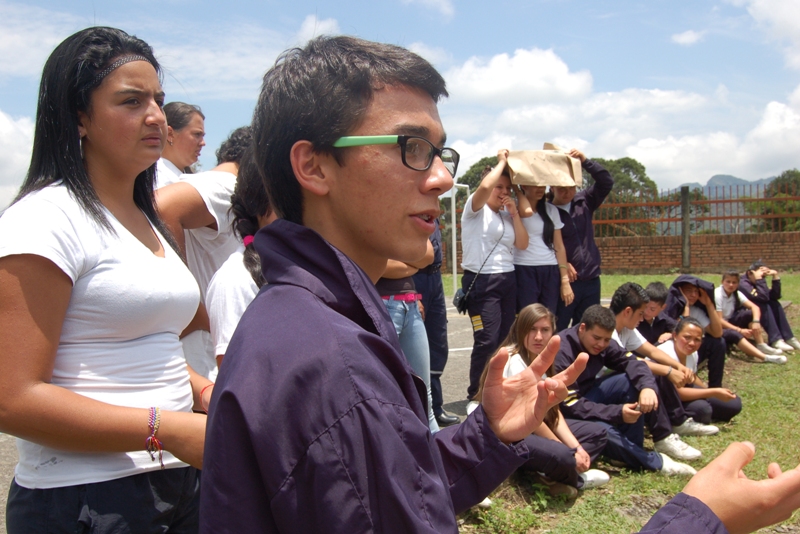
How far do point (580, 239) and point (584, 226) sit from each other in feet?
0.58

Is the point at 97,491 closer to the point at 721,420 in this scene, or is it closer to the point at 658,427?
the point at 658,427

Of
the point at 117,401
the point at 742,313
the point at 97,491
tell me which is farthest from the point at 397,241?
the point at 742,313

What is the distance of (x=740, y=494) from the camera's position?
118cm

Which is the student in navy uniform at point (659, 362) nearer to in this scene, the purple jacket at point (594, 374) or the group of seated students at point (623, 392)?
the group of seated students at point (623, 392)

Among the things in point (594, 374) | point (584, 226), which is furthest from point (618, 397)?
point (584, 226)

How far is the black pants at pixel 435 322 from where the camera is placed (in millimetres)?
4789

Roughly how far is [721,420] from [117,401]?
564 centimetres

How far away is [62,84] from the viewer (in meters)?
1.66

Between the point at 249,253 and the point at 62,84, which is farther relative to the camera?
the point at 249,253

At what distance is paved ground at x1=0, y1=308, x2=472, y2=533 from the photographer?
154 inches

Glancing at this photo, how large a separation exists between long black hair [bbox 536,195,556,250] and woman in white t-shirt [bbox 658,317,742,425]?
1.49 m

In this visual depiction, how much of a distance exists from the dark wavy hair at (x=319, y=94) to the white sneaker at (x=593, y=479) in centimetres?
356

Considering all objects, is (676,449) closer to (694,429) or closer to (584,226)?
(694,429)

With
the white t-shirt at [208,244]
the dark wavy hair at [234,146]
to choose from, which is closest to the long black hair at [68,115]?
the white t-shirt at [208,244]
